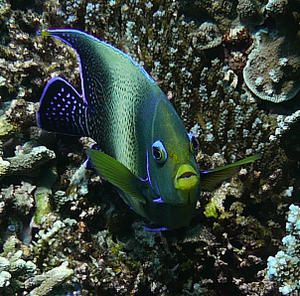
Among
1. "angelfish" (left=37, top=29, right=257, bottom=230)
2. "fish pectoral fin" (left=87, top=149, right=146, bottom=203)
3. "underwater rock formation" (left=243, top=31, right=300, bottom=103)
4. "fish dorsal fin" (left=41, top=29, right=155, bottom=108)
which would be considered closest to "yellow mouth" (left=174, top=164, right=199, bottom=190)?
"angelfish" (left=37, top=29, right=257, bottom=230)

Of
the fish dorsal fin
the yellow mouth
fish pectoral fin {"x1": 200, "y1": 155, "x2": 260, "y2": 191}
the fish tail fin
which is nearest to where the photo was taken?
the yellow mouth

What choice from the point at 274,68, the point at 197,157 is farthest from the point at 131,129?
the point at 274,68

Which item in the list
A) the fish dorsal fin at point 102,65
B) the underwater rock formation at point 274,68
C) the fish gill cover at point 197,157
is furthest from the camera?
the underwater rock formation at point 274,68

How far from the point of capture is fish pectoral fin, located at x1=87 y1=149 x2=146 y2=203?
5.95ft

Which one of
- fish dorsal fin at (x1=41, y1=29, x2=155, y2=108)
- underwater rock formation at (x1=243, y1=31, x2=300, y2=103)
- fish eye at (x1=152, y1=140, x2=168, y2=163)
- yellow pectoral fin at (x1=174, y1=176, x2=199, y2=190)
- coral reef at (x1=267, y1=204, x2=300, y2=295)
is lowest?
coral reef at (x1=267, y1=204, x2=300, y2=295)

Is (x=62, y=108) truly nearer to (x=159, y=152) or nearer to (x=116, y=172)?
(x=116, y=172)

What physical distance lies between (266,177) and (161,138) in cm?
136

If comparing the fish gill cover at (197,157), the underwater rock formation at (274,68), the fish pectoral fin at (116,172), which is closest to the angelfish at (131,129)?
the fish pectoral fin at (116,172)

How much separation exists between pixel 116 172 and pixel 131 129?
236 mm

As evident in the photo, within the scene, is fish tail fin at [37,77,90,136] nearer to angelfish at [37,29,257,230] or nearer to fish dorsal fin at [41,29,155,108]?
angelfish at [37,29,257,230]

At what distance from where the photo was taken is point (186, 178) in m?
1.68

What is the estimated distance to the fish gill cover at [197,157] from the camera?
259cm

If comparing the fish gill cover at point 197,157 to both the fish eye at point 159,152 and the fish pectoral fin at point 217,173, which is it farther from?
the fish eye at point 159,152

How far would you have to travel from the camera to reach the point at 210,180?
186 cm
